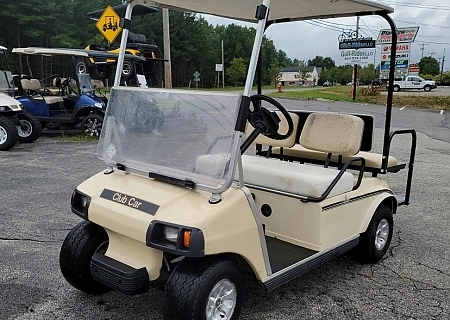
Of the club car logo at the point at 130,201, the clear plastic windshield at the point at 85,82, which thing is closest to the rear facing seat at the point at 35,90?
the clear plastic windshield at the point at 85,82

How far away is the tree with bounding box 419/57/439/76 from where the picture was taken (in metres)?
67.4

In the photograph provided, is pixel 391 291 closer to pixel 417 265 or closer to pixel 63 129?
pixel 417 265

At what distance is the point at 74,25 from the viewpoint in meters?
33.1

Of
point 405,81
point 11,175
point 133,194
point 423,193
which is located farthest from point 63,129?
point 405,81

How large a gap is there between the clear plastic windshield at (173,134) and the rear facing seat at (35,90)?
7745 millimetres

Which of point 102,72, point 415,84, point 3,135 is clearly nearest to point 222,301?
point 3,135

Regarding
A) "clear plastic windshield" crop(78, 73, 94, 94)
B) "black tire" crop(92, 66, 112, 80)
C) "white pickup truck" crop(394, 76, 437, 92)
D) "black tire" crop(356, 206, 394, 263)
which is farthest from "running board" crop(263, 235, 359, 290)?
"white pickup truck" crop(394, 76, 437, 92)

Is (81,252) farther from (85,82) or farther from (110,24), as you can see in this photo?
(85,82)

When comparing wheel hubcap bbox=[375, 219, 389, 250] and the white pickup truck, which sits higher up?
the white pickup truck

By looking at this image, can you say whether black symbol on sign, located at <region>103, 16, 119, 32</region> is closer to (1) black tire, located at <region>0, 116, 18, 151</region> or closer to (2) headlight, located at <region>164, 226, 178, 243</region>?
(1) black tire, located at <region>0, 116, 18, 151</region>

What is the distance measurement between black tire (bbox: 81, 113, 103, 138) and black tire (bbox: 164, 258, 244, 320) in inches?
309

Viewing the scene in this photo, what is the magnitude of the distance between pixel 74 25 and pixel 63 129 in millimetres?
25197

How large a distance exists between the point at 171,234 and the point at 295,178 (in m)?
1.17

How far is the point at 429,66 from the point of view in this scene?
2697 inches
